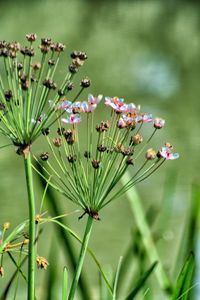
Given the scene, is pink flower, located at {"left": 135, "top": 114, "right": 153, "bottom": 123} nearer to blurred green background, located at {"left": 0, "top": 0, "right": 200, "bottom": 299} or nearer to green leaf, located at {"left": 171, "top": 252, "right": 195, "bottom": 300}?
green leaf, located at {"left": 171, "top": 252, "right": 195, "bottom": 300}

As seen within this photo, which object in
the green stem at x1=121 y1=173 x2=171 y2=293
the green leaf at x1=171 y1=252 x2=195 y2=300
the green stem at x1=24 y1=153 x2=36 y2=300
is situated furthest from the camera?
the green stem at x1=121 y1=173 x2=171 y2=293

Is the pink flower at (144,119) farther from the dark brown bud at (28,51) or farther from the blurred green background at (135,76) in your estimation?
the blurred green background at (135,76)

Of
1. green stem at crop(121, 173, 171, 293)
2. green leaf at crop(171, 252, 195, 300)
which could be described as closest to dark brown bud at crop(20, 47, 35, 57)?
green leaf at crop(171, 252, 195, 300)

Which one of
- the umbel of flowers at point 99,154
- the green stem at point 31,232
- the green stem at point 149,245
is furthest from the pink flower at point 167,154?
the green stem at point 149,245

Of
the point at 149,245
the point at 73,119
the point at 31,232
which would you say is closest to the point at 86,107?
the point at 73,119

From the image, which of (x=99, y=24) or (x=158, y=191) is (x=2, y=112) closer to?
(x=158, y=191)

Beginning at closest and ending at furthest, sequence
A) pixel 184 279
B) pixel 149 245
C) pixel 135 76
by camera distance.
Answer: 1. pixel 184 279
2. pixel 149 245
3. pixel 135 76

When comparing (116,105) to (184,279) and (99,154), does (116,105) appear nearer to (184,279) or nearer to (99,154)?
(99,154)

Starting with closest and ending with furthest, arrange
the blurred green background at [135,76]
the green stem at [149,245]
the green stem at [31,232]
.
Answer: the green stem at [31,232], the green stem at [149,245], the blurred green background at [135,76]

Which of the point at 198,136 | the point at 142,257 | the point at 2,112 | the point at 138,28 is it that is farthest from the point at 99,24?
the point at 2,112

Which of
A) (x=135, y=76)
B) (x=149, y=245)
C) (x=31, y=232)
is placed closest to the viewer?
(x=31, y=232)
